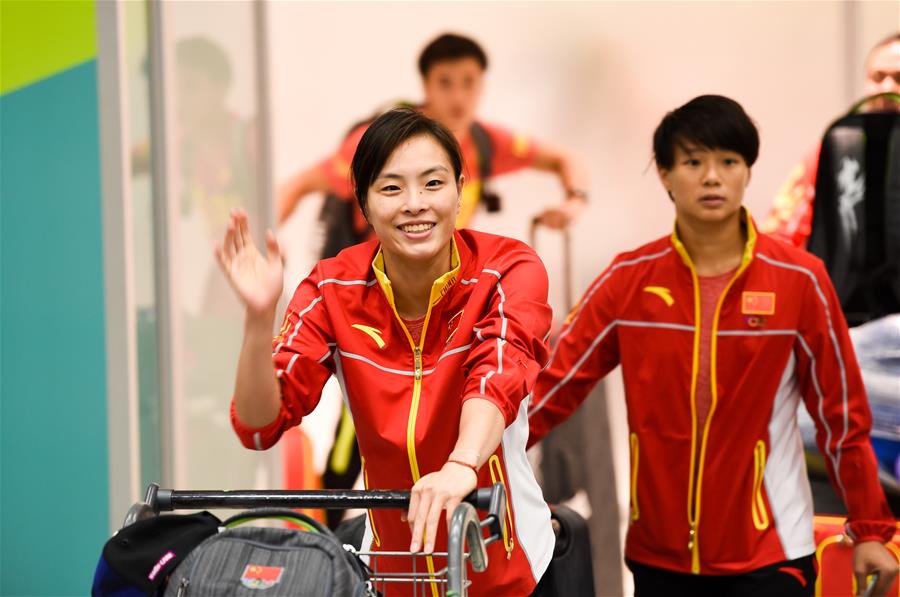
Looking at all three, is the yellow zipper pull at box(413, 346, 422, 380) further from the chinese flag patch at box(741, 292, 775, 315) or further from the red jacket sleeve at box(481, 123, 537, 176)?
the red jacket sleeve at box(481, 123, 537, 176)

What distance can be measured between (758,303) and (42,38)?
2.68m

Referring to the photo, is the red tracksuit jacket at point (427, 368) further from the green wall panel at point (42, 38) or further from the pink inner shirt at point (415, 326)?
the green wall panel at point (42, 38)

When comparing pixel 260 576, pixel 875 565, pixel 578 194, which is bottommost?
pixel 875 565

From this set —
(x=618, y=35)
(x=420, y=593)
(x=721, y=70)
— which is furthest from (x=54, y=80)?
(x=420, y=593)

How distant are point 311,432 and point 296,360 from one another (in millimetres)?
2524

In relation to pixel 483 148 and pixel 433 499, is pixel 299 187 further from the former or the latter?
pixel 433 499

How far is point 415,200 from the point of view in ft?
7.13

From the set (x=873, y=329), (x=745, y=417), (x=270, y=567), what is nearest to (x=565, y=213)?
(x=873, y=329)

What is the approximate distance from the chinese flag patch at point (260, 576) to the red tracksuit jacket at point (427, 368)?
1.19ft

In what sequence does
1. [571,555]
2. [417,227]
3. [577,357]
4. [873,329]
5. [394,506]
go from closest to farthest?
1. [394,506]
2. [417,227]
3. [571,555]
4. [577,357]
5. [873,329]

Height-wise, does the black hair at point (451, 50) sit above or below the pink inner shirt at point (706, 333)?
above

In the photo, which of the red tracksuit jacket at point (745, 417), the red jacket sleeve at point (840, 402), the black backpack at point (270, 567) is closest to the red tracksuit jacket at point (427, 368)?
the black backpack at point (270, 567)

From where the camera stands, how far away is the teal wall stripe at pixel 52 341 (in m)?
4.16

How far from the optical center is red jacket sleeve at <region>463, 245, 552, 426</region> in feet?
6.64
